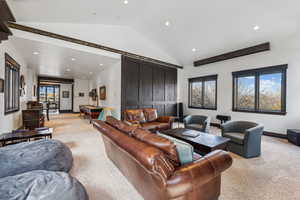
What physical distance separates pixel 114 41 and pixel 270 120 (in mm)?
6318

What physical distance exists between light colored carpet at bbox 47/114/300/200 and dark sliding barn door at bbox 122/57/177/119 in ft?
10.1

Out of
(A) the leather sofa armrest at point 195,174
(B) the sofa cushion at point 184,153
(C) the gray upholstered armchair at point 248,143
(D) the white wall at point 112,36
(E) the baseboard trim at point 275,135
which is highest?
(D) the white wall at point 112,36

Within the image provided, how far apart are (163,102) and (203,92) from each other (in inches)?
81.1

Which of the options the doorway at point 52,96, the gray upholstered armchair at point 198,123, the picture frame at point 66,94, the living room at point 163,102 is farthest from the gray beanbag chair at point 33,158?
the doorway at point 52,96

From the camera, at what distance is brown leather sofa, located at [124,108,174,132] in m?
4.05

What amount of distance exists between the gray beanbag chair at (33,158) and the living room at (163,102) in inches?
0.5

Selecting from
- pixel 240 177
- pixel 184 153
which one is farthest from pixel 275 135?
pixel 184 153

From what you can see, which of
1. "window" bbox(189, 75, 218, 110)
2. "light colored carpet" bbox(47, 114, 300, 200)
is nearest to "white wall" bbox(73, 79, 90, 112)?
"window" bbox(189, 75, 218, 110)

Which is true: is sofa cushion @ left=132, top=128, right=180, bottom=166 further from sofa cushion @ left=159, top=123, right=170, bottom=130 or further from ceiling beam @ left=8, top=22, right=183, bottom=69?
ceiling beam @ left=8, top=22, right=183, bottom=69

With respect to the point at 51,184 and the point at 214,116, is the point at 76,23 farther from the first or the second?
the point at 214,116

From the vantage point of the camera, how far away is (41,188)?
110cm

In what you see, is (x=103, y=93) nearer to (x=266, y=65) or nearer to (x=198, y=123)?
(x=198, y=123)

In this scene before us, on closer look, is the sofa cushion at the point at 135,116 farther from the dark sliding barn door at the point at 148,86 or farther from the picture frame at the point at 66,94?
the picture frame at the point at 66,94

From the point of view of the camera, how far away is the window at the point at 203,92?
634 centimetres
